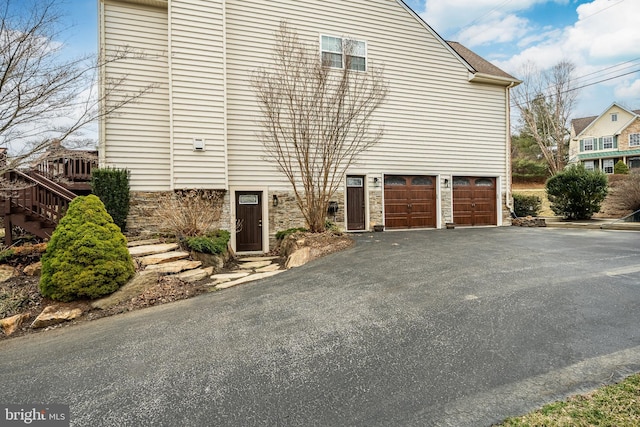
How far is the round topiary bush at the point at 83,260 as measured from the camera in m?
4.39

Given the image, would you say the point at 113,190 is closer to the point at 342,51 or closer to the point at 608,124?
the point at 342,51

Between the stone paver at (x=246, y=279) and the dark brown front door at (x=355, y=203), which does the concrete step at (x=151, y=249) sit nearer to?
the stone paver at (x=246, y=279)

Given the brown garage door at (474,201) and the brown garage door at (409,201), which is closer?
the brown garage door at (409,201)

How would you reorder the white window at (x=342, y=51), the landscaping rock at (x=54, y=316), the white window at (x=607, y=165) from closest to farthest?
1. the landscaping rock at (x=54, y=316)
2. the white window at (x=342, y=51)
3. the white window at (x=607, y=165)

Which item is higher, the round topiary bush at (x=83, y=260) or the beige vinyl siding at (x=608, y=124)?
the beige vinyl siding at (x=608, y=124)

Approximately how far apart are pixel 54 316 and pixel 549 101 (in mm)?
32379

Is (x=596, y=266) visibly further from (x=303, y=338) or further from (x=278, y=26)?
(x=278, y=26)

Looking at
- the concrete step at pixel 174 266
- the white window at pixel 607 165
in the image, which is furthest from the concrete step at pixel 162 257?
the white window at pixel 607 165

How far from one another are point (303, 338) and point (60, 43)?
6.10 meters

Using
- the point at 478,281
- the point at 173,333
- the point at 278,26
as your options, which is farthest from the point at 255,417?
the point at 278,26

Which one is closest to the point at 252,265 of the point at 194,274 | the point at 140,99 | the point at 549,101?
the point at 194,274

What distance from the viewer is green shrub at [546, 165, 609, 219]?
521 inches

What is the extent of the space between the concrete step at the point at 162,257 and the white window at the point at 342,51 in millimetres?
7275

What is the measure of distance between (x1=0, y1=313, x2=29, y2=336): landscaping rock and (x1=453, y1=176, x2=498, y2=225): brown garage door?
12.3 meters
